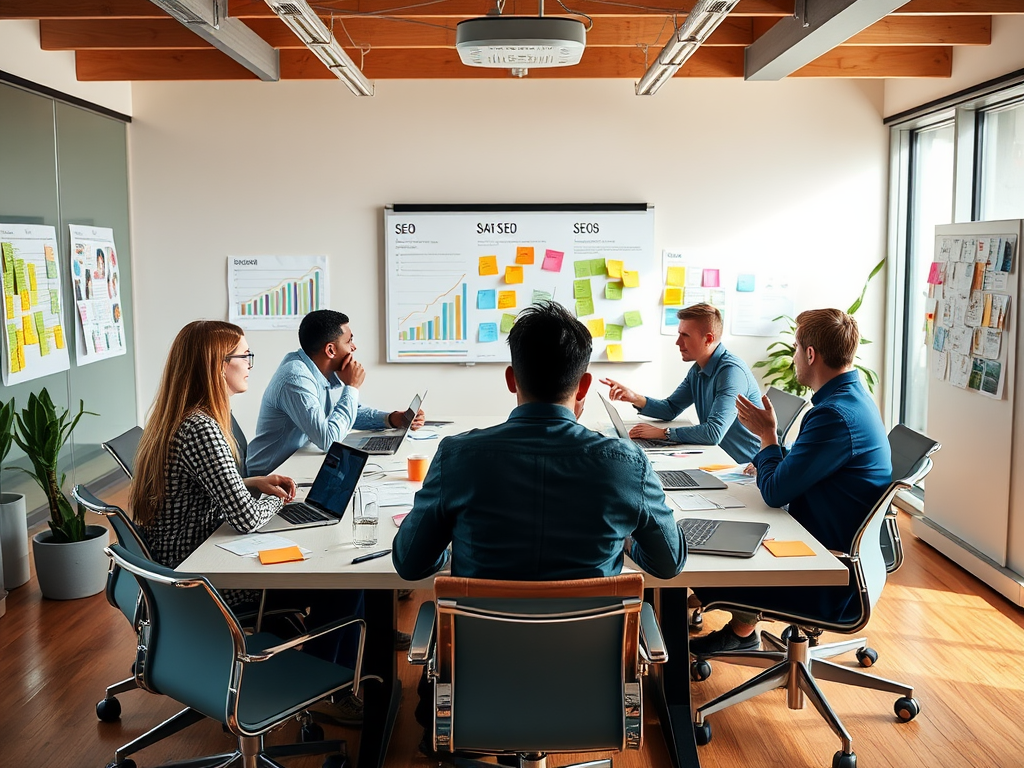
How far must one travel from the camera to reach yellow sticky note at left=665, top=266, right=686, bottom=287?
6.25 metres

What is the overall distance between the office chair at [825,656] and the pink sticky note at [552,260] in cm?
330

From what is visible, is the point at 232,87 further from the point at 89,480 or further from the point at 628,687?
the point at 628,687

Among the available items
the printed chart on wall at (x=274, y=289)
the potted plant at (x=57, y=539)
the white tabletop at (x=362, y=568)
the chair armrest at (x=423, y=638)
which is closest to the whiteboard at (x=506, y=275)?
the printed chart on wall at (x=274, y=289)

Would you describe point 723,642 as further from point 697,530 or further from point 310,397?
point 310,397

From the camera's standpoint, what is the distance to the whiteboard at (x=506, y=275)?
20.3 ft

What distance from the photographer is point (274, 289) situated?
627 centimetres

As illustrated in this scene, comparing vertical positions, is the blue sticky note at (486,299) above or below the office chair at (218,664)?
above

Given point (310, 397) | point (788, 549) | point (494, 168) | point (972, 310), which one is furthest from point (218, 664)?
point (494, 168)

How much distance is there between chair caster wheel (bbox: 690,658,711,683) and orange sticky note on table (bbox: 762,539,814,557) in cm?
95

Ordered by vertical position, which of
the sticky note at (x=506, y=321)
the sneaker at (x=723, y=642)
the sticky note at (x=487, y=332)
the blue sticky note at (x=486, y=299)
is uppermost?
the blue sticky note at (x=486, y=299)

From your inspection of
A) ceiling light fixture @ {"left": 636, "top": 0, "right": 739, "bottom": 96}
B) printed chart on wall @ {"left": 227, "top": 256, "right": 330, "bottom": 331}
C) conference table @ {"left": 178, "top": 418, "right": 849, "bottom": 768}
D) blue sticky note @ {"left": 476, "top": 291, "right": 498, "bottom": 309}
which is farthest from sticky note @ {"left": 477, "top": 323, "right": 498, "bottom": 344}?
conference table @ {"left": 178, "top": 418, "right": 849, "bottom": 768}

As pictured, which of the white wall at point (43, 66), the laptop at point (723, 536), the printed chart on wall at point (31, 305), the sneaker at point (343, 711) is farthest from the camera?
the white wall at point (43, 66)

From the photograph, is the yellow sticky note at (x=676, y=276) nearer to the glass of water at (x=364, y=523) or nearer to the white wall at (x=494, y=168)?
the white wall at (x=494, y=168)

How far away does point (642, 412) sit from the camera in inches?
180
